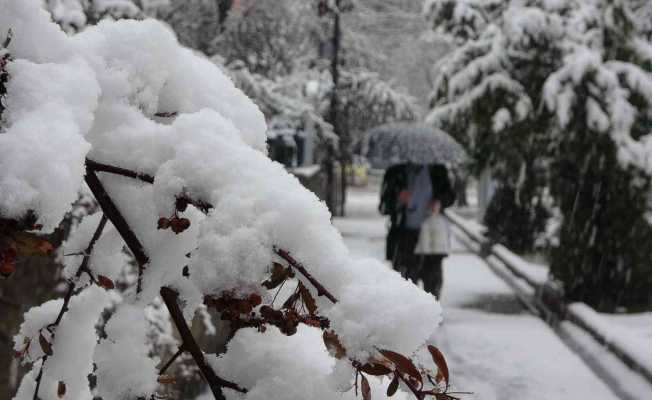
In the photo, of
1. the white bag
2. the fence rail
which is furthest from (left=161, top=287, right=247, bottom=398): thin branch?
the white bag

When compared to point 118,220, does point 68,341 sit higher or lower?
lower

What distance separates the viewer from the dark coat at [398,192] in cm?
777

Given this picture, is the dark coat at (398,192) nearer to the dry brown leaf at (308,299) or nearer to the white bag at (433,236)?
the white bag at (433,236)

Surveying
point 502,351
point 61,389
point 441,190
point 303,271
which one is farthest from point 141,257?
point 441,190

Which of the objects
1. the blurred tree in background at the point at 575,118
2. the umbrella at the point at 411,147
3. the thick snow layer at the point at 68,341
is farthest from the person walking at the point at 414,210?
the thick snow layer at the point at 68,341

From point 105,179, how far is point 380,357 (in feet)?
1.83

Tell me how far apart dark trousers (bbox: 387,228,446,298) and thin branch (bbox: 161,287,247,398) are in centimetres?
671

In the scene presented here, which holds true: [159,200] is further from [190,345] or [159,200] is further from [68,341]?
[68,341]

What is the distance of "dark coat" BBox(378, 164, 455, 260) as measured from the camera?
25.5 feet

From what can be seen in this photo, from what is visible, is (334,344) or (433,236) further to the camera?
(433,236)

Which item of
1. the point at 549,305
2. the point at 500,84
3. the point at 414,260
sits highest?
the point at 500,84

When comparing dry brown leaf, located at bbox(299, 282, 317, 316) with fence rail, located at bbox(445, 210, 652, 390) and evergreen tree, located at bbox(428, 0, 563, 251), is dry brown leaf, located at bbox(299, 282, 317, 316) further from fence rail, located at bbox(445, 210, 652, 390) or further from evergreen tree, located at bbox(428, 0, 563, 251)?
evergreen tree, located at bbox(428, 0, 563, 251)

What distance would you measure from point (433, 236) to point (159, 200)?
6703mm

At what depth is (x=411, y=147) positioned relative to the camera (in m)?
8.31
